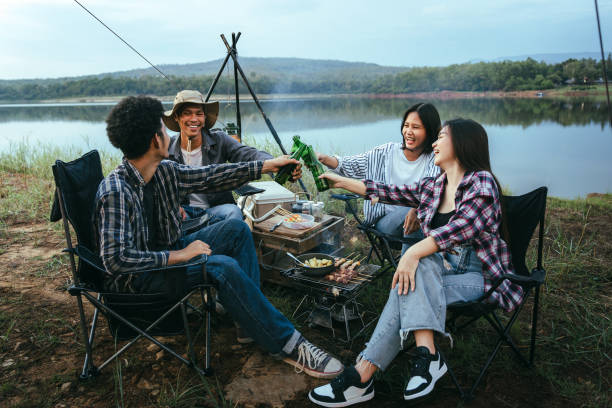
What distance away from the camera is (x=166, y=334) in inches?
76.3

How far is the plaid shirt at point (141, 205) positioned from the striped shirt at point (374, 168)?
3.27 feet

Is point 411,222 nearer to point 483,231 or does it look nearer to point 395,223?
point 395,223

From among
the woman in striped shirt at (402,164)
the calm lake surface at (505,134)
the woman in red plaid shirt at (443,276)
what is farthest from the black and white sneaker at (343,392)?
the calm lake surface at (505,134)

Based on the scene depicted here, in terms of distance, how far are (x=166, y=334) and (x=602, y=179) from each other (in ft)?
33.1

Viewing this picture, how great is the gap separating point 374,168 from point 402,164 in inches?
8.9

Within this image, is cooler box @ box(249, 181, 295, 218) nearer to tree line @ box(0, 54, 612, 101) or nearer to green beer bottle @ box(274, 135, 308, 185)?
green beer bottle @ box(274, 135, 308, 185)

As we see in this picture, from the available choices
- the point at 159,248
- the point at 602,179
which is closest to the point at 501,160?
the point at 602,179

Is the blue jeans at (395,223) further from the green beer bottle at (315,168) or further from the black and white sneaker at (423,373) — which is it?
the black and white sneaker at (423,373)

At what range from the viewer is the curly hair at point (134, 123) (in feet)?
5.84

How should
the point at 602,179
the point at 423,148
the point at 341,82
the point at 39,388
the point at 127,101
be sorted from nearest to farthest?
the point at 127,101, the point at 39,388, the point at 423,148, the point at 602,179, the point at 341,82

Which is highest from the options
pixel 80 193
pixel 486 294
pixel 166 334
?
pixel 80 193

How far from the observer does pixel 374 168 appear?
305 cm

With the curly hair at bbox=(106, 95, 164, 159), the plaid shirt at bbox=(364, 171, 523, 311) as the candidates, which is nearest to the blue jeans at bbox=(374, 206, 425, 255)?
the plaid shirt at bbox=(364, 171, 523, 311)

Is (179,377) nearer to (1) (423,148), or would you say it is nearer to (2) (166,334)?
(2) (166,334)
